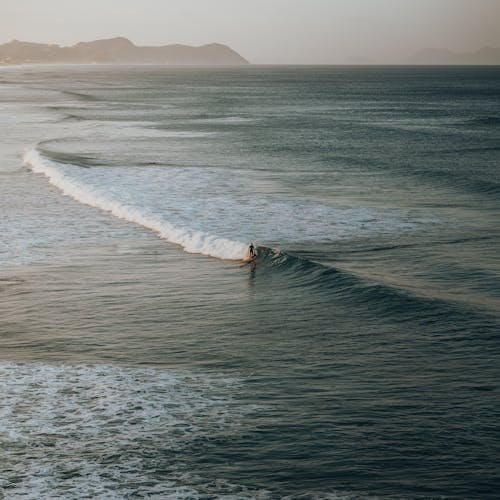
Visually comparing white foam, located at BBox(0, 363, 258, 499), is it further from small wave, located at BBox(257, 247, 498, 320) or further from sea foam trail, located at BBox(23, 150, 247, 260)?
sea foam trail, located at BBox(23, 150, 247, 260)

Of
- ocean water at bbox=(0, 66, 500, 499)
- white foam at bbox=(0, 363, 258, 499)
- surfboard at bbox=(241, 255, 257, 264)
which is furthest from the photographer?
surfboard at bbox=(241, 255, 257, 264)

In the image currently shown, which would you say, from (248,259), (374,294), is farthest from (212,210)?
(374,294)

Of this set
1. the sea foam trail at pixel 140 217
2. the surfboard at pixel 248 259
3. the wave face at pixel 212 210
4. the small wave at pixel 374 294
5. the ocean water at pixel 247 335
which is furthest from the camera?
the wave face at pixel 212 210

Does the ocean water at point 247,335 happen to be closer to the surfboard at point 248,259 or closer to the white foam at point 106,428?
the white foam at point 106,428

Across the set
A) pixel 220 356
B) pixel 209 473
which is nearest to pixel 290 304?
pixel 220 356

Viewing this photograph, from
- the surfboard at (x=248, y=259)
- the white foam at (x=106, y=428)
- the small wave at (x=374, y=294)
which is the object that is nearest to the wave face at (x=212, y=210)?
the surfboard at (x=248, y=259)

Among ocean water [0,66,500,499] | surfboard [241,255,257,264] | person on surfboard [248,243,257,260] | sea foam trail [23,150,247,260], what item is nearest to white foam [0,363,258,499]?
ocean water [0,66,500,499]
